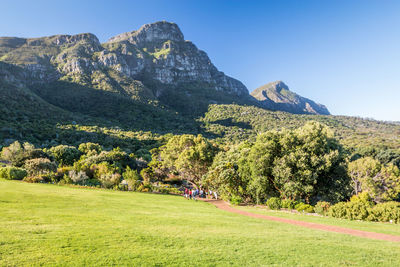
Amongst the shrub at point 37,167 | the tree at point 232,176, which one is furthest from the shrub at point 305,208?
the shrub at point 37,167

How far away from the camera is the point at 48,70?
133 metres

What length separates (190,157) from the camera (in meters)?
33.8

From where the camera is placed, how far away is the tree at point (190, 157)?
1348 inches

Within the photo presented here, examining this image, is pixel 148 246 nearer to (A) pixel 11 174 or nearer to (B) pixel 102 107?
(A) pixel 11 174

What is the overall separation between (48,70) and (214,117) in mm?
101753

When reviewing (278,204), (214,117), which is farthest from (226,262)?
(214,117)

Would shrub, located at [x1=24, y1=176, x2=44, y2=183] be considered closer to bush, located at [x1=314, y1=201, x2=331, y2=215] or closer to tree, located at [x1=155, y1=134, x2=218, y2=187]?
tree, located at [x1=155, y1=134, x2=218, y2=187]

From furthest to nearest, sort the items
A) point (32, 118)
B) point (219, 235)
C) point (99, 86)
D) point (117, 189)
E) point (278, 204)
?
point (99, 86) < point (32, 118) < point (117, 189) < point (278, 204) < point (219, 235)

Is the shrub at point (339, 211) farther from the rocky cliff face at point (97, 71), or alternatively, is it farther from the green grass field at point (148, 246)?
the rocky cliff face at point (97, 71)

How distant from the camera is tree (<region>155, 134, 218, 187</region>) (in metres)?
34.2

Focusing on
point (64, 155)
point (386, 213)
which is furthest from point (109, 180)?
point (386, 213)

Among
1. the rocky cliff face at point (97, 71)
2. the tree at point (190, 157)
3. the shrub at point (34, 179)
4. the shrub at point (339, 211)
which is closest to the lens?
the shrub at point (339, 211)

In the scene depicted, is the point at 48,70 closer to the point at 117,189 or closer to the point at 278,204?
the point at 117,189

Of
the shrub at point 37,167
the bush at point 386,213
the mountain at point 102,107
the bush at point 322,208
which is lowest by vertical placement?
the shrub at point 37,167
